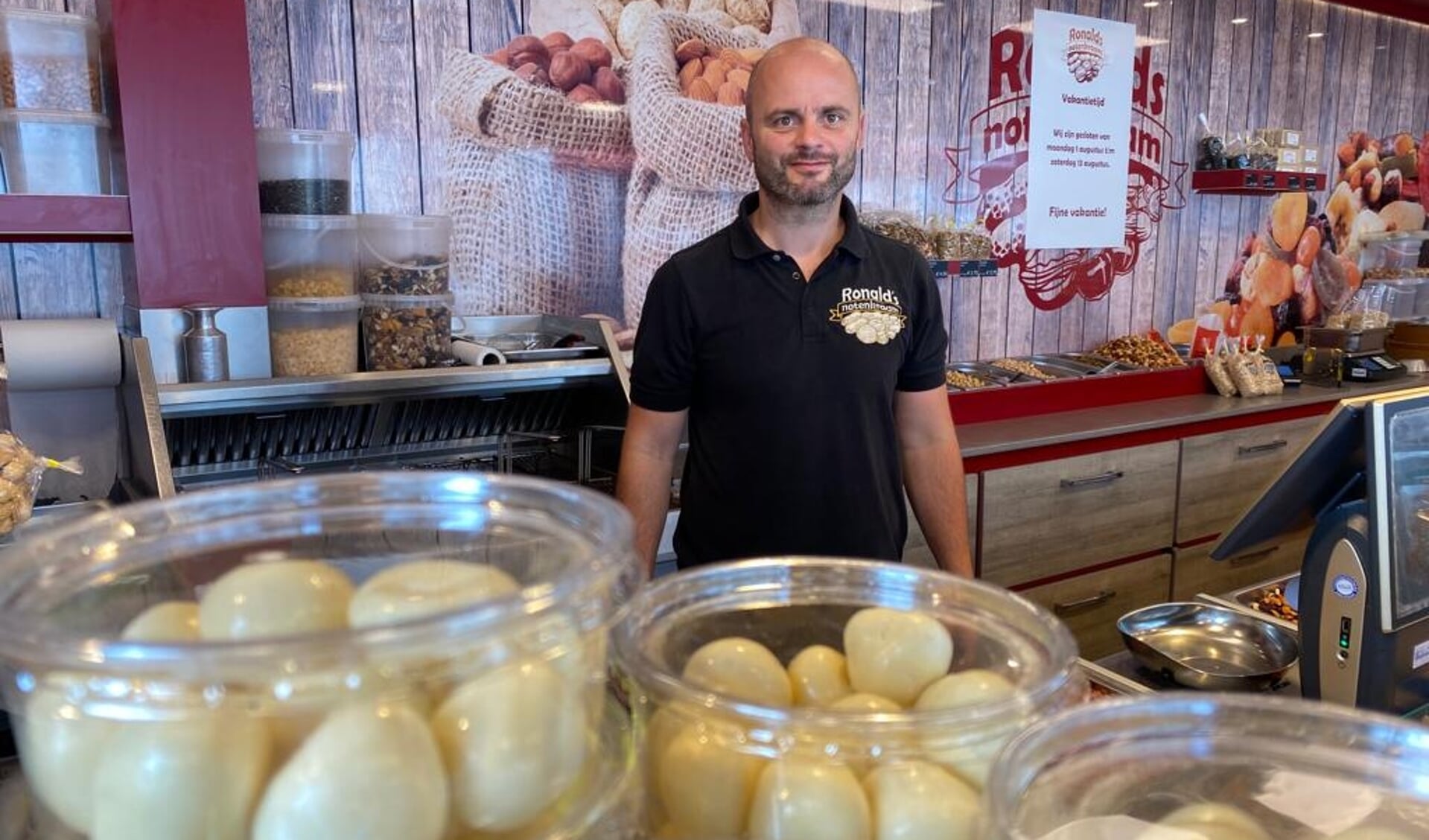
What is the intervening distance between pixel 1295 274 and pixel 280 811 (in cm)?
576

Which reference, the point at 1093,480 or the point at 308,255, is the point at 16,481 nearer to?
the point at 308,255

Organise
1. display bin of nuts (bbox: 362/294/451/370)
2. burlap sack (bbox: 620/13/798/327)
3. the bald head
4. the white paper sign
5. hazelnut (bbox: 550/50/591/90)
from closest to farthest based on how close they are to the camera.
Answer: the bald head, display bin of nuts (bbox: 362/294/451/370), hazelnut (bbox: 550/50/591/90), burlap sack (bbox: 620/13/798/327), the white paper sign

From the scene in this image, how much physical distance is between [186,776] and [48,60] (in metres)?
2.05

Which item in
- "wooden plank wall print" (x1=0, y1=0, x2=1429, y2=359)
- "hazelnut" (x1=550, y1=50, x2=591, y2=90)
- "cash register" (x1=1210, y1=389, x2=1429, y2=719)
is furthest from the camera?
"hazelnut" (x1=550, y1=50, x2=591, y2=90)

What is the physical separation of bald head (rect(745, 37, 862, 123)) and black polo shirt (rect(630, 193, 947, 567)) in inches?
10.0

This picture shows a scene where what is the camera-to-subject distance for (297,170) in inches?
87.4

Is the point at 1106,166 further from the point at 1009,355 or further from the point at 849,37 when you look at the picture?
the point at 849,37

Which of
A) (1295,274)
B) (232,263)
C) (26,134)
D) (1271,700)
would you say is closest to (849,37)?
(232,263)

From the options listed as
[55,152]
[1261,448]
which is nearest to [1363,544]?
[55,152]

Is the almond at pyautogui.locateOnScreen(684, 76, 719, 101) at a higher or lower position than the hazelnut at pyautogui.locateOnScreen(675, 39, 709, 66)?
lower

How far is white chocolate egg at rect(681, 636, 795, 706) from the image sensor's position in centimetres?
63

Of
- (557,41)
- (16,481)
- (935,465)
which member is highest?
(557,41)

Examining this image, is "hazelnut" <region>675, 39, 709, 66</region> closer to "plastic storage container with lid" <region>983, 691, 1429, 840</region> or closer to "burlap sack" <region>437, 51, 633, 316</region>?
"burlap sack" <region>437, 51, 633, 316</region>

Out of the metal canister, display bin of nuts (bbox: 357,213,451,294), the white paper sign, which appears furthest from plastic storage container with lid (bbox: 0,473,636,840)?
the white paper sign
